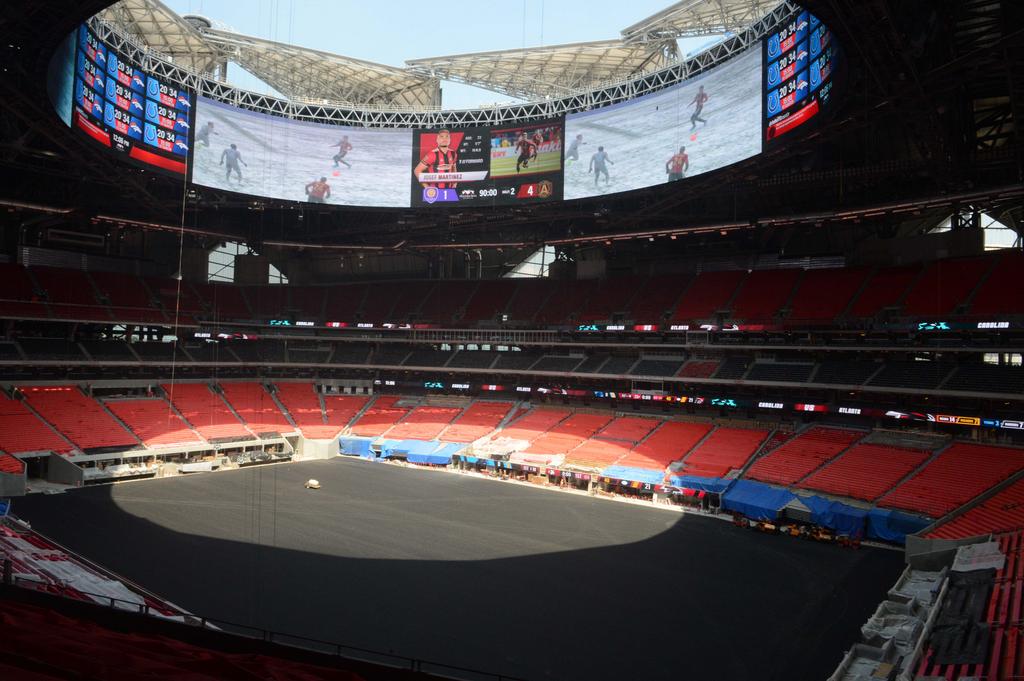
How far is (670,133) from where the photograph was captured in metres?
35.2

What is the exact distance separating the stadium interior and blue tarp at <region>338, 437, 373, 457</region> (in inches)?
21.5

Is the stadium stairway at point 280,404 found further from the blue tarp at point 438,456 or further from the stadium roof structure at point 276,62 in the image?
the stadium roof structure at point 276,62

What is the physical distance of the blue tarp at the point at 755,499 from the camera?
27844 millimetres

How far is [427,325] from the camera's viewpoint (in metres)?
49.9

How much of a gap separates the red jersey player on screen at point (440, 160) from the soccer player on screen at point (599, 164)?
340 inches

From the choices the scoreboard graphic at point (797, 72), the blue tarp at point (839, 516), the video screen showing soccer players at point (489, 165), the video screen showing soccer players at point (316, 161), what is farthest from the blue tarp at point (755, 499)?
the video screen showing soccer players at point (316, 161)

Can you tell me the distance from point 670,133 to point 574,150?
6.02 metres

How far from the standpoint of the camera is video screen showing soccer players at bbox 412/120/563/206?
130ft

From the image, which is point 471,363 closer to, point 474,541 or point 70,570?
point 474,541

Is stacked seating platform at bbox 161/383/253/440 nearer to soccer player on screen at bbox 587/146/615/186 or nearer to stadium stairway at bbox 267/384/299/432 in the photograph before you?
stadium stairway at bbox 267/384/299/432

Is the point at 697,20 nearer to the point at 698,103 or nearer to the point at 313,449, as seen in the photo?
the point at 698,103

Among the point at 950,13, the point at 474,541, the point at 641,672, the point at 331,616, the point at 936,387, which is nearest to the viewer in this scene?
the point at 641,672

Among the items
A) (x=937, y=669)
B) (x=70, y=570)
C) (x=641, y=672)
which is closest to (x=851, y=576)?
(x=937, y=669)

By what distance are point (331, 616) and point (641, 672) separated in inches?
312
